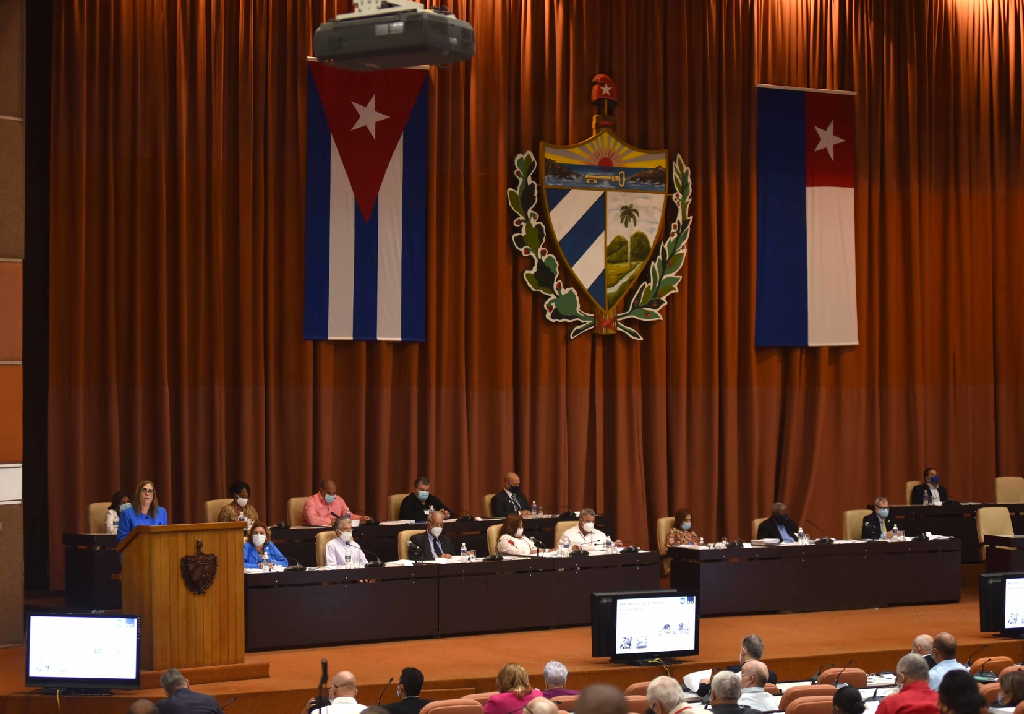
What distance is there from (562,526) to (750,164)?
6.08 m

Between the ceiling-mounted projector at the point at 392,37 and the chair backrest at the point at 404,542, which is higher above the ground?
the ceiling-mounted projector at the point at 392,37

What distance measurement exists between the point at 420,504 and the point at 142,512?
3597 mm

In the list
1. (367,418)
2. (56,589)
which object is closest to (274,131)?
(367,418)

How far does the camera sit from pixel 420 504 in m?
15.2

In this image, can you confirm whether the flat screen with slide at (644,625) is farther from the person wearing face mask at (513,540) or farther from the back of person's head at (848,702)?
the back of person's head at (848,702)

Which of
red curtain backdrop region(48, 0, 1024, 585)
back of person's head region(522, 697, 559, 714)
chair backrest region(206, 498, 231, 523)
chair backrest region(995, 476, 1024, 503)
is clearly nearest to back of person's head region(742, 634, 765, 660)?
back of person's head region(522, 697, 559, 714)

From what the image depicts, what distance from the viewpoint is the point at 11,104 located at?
12.4m

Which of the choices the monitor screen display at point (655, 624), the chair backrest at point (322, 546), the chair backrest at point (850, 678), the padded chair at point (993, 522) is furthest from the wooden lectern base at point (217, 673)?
the padded chair at point (993, 522)

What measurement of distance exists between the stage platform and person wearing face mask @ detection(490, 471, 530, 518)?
2.84m

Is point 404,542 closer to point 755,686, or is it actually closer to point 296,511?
point 296,511

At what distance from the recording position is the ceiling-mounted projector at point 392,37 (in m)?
8.12

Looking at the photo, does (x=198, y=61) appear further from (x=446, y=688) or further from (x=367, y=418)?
(x=446, y=688)

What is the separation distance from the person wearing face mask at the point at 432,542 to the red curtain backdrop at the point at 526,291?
2898 millimetres

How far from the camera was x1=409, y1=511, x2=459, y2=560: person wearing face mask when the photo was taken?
13.0 m
